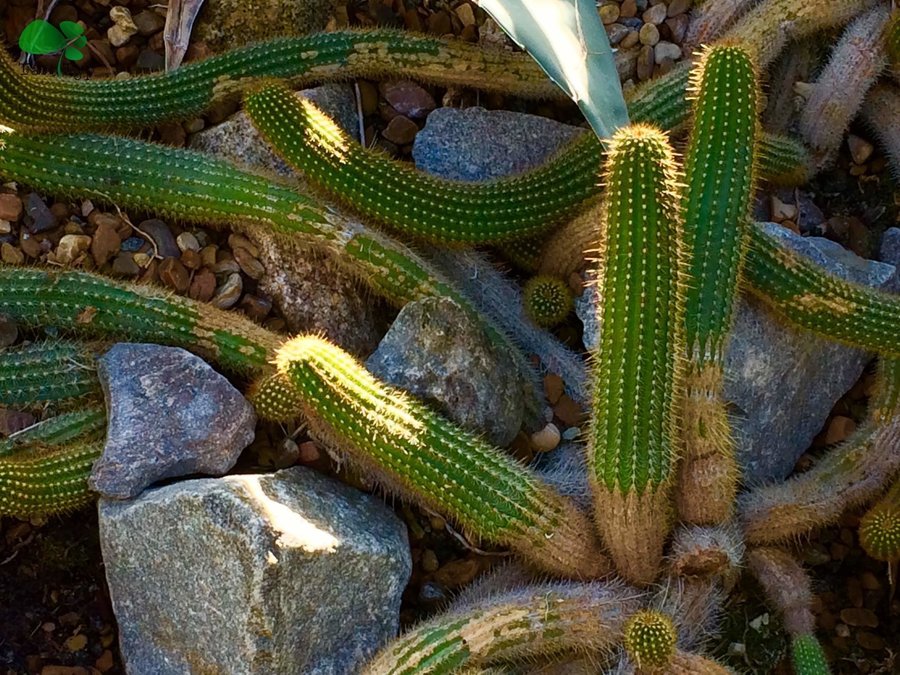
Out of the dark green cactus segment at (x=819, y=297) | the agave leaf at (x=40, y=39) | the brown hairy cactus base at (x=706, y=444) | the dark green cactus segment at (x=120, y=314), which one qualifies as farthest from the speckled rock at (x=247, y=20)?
the brown hairy cactus base at (x=706, y=444)

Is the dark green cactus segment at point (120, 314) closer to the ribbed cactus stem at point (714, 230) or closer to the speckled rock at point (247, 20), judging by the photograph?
the speckled rock at point (247, 20)

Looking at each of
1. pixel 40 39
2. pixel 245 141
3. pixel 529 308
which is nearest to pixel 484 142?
pixel 529 308

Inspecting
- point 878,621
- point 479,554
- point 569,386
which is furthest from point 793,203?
point 479,554

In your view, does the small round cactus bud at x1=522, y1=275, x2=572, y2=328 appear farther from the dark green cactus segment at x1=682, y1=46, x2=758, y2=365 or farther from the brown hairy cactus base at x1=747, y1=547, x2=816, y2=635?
the brown hairy cactus base at x1=747, y1=547, x2=816, y2=635

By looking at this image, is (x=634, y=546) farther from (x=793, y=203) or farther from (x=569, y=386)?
(x=793, y=203)

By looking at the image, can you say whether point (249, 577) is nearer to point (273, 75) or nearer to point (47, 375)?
point (47, 375)

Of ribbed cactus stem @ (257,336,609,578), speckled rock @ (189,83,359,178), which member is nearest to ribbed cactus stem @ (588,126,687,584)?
ribbed cactus stem @ (257,336,609,578)

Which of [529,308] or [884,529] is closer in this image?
[884,529]
